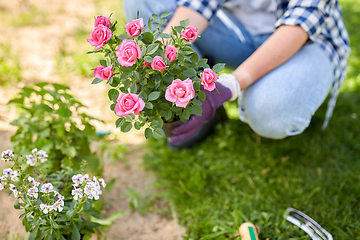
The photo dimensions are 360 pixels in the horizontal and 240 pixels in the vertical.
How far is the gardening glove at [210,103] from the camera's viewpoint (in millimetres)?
1118

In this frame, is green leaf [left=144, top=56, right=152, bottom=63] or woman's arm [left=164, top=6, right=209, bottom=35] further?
woman's arm [left=164, top=6, right=209, bottom=35]

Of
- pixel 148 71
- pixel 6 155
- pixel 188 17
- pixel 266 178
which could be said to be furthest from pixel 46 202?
pixel 266 178

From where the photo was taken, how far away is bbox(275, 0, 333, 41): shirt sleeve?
1.16 metres

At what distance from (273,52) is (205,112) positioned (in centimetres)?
42

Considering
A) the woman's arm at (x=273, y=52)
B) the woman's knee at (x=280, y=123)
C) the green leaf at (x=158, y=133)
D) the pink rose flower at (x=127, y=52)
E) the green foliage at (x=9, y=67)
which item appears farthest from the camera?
the green foliage at (x=9, y=67)

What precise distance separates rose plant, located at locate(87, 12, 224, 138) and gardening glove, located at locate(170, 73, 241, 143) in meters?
0.14

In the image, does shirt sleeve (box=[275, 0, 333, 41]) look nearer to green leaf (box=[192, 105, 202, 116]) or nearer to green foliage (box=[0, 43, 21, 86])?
green leaf (box=[192, 105, 202, 116])

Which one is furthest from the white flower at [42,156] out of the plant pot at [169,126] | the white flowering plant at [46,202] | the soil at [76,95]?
the plant pot at [169,126]

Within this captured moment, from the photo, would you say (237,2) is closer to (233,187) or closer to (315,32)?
(315,32)

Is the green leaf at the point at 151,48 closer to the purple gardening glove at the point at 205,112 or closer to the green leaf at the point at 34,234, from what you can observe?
the purple gardening glove at the point at 205,112

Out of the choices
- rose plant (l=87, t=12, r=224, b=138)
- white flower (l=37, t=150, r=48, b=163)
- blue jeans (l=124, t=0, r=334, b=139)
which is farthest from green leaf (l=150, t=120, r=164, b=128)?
blue jeans (l=124, t=0, r=334, b=139)

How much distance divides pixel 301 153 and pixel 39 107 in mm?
1459

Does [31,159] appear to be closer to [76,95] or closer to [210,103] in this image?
[210,103]

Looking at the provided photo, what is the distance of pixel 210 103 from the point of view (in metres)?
1.14
